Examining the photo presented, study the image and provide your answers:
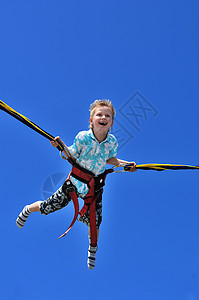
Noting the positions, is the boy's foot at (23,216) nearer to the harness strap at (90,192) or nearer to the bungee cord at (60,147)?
the harness strap at (90,192)

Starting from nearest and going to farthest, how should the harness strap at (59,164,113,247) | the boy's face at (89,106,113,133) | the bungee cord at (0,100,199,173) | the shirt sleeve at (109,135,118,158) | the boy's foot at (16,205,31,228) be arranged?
1. the bungee cord at (0,100,199,173)
2. the boy's face at (89,106,113,133)
3. the harness strap at (59,164,113,247)
4. the shirt sleeve at (109,135,118,158)
5. the boy's foot at (16,205,31,228)

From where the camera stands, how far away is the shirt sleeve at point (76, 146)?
6.14 meters

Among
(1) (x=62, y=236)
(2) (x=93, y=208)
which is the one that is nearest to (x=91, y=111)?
(2) (x=93, y=208)

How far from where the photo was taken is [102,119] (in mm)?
6043

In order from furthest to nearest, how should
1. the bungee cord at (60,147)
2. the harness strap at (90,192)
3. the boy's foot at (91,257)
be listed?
the boy's foot at (91,257) < the harness strap at (90,192) < the bungee cord at (60,147)

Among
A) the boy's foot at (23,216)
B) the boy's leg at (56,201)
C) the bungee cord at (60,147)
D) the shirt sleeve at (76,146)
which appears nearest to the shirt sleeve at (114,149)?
the bungee cord at (60,147)

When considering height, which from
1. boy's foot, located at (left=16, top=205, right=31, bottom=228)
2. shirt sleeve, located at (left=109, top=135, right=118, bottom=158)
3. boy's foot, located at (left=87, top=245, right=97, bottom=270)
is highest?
shirt sleeve, located at (left=109, top=135, right=118, bottom=158)

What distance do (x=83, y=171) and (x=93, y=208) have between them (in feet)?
2.52

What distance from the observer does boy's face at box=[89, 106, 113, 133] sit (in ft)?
19.9

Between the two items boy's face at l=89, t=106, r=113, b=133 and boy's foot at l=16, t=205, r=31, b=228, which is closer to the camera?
boy's face at l=89, t=106, r=113, b=133

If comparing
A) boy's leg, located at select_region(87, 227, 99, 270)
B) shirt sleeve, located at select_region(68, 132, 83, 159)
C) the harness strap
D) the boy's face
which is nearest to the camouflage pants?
the harness strap

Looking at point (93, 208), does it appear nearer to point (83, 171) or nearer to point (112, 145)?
point (83, 171)

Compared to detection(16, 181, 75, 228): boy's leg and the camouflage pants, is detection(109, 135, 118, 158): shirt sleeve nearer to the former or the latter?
the camouflage pants

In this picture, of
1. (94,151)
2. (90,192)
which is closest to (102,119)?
(94,151)
